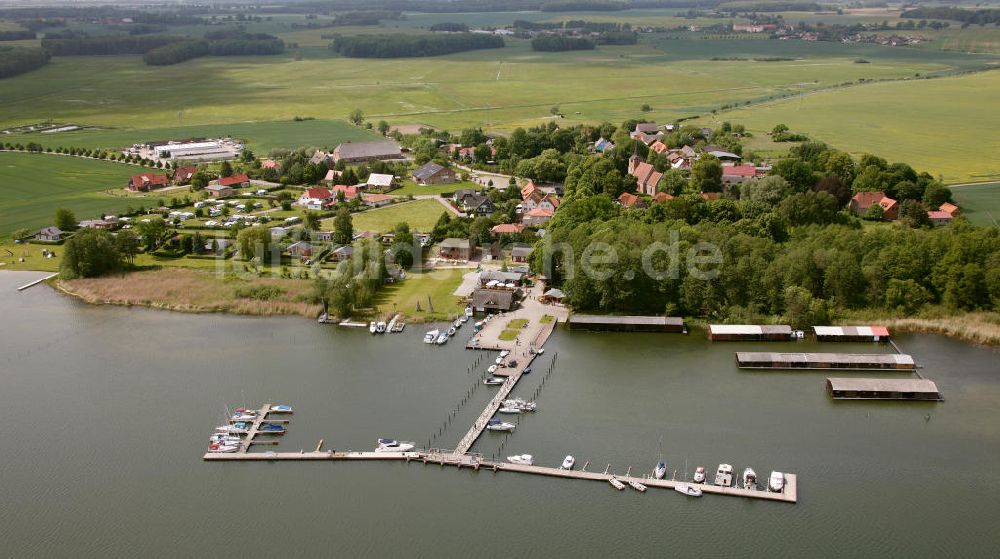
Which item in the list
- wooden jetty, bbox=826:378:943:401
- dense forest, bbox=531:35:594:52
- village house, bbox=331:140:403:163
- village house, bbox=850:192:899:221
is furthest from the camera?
dense forest, bbox=531:35:594:52

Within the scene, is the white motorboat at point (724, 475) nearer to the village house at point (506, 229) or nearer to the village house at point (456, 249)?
the village house at point (456, 249)

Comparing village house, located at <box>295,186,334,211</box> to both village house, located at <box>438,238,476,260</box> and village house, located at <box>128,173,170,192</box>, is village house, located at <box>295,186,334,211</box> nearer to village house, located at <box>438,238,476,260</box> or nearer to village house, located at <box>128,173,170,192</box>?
village house, located at <box>128,173,170,192</box>

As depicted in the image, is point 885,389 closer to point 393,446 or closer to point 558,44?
point 393,446

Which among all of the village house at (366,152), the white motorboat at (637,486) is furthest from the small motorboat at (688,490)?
the village house at (366,152)

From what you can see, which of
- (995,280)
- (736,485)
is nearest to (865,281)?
(995,280)

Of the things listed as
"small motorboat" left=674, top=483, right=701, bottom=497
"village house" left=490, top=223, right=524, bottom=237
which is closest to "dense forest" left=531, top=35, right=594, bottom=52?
"village house" left=490, top=223, right=524, bottom=237

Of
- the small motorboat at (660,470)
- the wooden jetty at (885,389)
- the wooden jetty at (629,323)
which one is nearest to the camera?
the small motorboat at (660,470)
